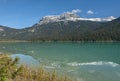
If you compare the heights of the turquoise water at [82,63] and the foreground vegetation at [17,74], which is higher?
the foreground vegetation at [17,74]

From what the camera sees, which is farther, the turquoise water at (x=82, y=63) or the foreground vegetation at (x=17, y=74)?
the turquoise water at (x=82, y=63)

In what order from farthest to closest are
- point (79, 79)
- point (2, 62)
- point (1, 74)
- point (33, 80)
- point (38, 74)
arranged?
point (79, 79) → point (38, 74) → point (33, 80) → point (2, 62) → point (1, 74)

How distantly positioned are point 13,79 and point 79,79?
29.8 ft

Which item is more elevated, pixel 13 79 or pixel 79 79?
pixel 13 79

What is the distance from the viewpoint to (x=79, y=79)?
23.3 meters

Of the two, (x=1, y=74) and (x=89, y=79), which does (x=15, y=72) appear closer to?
(x=1, y=74)

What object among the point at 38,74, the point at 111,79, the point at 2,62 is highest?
the point at 2,62

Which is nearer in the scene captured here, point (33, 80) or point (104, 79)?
point (33, 80)

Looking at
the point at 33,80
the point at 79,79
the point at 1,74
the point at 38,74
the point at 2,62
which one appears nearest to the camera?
Result: the point at 1,74

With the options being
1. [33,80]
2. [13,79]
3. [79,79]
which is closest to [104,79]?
[79,79]

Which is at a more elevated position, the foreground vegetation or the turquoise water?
the foreground vegetation

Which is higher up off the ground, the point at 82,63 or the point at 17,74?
the point at 17,74

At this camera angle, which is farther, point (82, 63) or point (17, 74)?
point (82, 63)

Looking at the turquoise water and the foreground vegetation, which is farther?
the turquoise water
